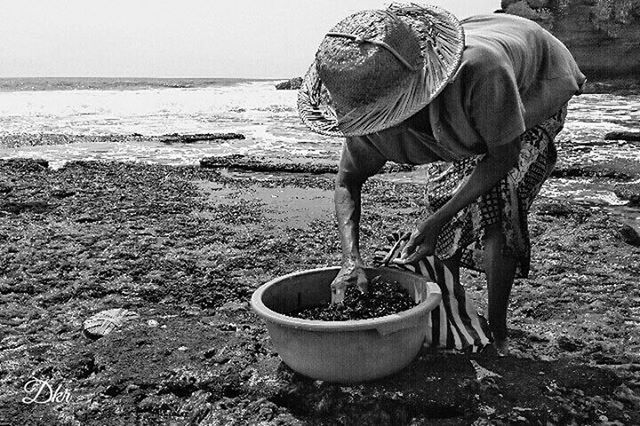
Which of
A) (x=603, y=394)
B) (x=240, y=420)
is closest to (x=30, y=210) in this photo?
(x=240, y=420)

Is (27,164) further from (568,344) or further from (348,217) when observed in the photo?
(568,344)

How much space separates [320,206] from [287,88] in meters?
36.4

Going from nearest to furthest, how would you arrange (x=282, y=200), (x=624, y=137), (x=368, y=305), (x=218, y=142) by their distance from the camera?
(x=368, y=305)
(x=282, y=200)
(x=624, y=137)
(x=218, y=142)

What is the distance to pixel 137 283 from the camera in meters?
3.02

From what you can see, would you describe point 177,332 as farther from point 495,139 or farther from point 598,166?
point 598,166

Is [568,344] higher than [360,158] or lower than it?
lower

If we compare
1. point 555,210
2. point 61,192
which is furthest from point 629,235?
point 61,192

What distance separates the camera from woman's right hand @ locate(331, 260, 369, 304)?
2027mm

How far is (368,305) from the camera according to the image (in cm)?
197

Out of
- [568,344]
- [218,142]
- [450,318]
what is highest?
[450,318]

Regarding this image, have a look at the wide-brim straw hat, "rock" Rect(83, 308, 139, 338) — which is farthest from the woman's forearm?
"rock" Rect(83, 308, 139, 338)
